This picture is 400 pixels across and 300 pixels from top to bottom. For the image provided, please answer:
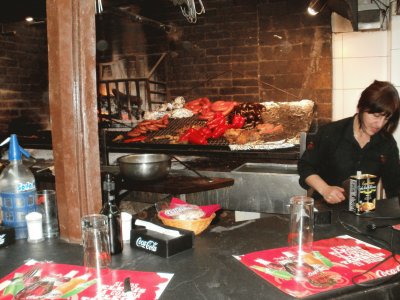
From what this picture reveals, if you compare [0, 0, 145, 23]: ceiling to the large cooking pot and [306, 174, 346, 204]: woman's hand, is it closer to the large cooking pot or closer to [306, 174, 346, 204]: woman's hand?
the large cooking pot

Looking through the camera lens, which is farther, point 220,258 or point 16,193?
point 16,193

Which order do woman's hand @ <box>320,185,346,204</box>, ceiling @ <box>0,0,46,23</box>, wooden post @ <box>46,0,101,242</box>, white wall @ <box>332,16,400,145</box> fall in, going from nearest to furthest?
wooden post @ <box>46,0,101,242</box>, woman's hand @ <box>320,185,346,204</box>, ceiling @ <box>0,0,46,23</box>, white wall @ <box>332,16,400,145</box>

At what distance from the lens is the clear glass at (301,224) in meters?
1.58

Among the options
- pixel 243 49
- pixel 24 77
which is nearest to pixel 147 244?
pixel 243 49

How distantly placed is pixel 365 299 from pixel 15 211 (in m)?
1.46

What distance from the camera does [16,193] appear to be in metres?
1.74

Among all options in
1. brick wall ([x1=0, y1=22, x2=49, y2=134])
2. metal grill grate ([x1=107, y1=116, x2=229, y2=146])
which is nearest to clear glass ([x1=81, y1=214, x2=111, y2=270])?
metal grill grate ([x1=107, y1=116, x2=229, y2=146])

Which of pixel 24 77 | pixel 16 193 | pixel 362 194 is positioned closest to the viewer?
pixel 16 193

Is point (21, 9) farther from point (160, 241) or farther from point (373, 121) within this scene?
point (373, 121)

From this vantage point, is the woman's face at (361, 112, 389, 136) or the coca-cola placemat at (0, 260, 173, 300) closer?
the coca-cola placemat at (0, 260, 173, 300)

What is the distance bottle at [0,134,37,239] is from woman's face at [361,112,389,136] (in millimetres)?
2083

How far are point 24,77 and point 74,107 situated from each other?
489 cm

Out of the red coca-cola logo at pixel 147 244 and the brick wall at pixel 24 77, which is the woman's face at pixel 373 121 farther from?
the brick wall at pixel 24 77

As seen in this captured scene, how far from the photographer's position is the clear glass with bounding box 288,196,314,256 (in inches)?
62.1
